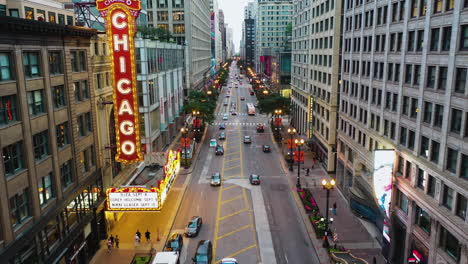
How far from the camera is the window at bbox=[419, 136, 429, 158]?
28.9m

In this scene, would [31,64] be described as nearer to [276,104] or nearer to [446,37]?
[446,37]

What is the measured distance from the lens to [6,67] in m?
23.1

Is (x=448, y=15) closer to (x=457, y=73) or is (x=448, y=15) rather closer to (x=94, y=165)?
(x=457, y=73)

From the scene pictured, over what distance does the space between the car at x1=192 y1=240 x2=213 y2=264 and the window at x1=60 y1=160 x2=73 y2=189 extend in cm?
1211

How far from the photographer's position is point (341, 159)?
51000 mm

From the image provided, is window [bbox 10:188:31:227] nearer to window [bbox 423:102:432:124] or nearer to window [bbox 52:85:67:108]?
window [bbox 52:85:67:108]

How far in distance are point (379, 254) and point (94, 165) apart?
28.0 meters

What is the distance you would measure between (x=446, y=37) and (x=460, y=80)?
3.54m

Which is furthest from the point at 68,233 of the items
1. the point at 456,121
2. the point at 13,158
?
the point at 456,121

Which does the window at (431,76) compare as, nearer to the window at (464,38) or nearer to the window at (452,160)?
the window at (464,38)

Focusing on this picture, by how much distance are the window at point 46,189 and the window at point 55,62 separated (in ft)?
26.2

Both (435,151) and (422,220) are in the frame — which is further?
(422,220)

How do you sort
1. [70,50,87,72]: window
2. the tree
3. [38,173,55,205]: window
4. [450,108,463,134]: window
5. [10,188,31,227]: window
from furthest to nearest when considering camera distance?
the tree, [70,50,87,72]: window, [38,173,55,205]: window, [450,108,463,134]: window, [10,188,31,227]: window

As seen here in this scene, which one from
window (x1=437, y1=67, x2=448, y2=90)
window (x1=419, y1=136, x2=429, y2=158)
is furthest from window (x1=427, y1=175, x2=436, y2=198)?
window (x1=437, y1=67, x2=448, y2=90)
